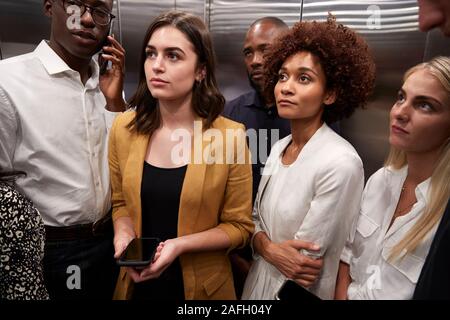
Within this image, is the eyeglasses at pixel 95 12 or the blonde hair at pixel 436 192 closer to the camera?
the blonde hair at pixel 436 192

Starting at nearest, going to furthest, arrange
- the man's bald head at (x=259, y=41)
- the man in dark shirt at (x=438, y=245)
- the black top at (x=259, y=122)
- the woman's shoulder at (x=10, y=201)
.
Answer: the man in dark shirt at (x=438, y=245)
the woman's shoulder at (x=10, y=201)
the black top at (x=259, y=122)
the man's bald head at (x=259, y=41)

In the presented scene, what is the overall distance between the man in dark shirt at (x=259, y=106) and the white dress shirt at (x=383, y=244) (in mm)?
502

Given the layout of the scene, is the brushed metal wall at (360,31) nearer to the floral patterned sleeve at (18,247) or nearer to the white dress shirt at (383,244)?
the white dress shirt at (383,244)

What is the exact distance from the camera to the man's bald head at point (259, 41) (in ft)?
5.57

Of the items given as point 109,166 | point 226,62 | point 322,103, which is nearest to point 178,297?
point 109,166

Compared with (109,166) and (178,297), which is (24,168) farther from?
(178,297)

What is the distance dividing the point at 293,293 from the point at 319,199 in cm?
34

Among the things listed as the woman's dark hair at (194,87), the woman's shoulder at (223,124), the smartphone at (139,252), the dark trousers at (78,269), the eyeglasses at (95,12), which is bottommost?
the dark trousers at (78,269)

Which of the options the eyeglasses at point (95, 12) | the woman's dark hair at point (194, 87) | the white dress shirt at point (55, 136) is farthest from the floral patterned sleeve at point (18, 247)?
the eyeglasses at point (95, 12)

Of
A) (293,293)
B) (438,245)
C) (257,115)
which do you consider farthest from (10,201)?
(438,245)

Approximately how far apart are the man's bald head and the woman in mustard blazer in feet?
1.71

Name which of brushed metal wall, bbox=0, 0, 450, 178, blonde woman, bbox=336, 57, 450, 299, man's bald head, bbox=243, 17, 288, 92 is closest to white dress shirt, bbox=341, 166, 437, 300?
blonde woman, bbox=336, 57, 450, 299

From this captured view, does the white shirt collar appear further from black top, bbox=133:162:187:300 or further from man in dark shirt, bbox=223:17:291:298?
black top, bbox=133:162:187:300

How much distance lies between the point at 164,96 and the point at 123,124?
218 millimetres
